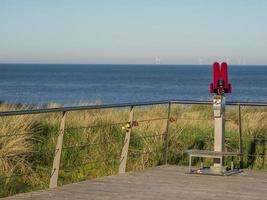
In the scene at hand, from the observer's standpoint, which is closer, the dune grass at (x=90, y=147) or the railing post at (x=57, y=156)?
the railing post at (x=57, y=156)

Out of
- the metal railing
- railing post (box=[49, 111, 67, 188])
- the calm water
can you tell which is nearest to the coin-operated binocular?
the metal railing

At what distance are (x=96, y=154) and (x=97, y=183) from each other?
8.13ft

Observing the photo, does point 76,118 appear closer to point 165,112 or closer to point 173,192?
point 165,112

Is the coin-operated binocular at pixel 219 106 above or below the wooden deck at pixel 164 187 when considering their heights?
above

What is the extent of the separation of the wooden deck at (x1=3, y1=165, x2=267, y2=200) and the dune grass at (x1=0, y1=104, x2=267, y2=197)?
104 cm

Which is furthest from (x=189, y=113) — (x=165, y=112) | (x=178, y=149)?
(x=178, y=149)

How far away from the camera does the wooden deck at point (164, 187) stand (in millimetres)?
8172

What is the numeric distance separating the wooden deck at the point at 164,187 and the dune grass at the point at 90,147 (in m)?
1.04

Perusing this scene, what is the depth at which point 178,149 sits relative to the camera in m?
12.1

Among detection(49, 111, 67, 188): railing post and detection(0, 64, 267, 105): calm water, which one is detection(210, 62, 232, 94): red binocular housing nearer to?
detection(49, 111, 67, 188): railing post

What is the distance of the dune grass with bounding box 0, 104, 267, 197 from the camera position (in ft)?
34.6

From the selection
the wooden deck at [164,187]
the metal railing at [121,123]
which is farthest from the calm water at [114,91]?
the wooden deck at [164,187]

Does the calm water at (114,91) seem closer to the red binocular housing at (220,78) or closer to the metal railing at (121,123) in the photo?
the metal railing at (121,123)

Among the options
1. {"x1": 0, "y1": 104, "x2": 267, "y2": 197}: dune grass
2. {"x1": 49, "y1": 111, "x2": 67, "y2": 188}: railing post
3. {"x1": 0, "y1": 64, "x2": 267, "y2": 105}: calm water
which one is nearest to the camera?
{"x1": 49, "y1": 111, "x2": 67, "y2": 188}: railing post
